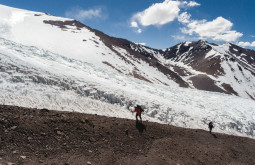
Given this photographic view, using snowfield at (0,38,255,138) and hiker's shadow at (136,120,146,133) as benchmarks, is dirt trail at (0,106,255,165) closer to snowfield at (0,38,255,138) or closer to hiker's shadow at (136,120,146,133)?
hiker's shadow at (136,120,146,133)

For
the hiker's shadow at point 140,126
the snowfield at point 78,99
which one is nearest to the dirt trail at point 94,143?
the hiker's shadow at point 140,126

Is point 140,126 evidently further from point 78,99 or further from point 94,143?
point 78,99

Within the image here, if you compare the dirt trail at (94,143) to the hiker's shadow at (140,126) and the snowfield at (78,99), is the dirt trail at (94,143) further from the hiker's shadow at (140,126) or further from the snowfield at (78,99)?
the snowfield at (78,99)

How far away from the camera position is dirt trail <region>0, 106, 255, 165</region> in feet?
26.6

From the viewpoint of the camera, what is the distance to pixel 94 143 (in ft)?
32.8

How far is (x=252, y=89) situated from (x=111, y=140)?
163 metres

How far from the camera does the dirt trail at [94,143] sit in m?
8.10

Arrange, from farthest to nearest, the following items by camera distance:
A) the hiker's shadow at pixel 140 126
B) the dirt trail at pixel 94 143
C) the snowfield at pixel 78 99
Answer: the snowfield at pixel 78 99 → the hiker's shadow at pixel 140 126 → the dirt trail at pixel 94 143

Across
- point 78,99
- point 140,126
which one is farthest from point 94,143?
point 78,99

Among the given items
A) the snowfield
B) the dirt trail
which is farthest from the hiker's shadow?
the snowfield

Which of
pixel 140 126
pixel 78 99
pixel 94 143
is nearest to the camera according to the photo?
pixel 94 143

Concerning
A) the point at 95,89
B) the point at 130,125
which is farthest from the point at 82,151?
the point at 95,89

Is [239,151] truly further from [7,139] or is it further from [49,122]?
[7,139]

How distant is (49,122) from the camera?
10.1m
